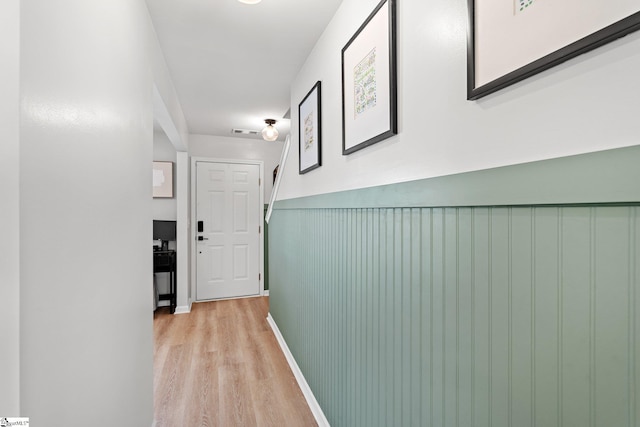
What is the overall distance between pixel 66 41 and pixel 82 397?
94 cm

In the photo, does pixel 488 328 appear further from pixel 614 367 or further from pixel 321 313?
pixel 321 313

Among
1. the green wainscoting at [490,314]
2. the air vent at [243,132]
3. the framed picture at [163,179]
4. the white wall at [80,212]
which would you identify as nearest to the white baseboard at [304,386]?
the green wainscoting at [490,314]

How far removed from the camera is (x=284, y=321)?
2914 mm

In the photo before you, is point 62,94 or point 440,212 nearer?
point 62,94

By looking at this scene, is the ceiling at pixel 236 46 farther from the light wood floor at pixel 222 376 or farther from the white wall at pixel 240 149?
the light wood floor at pixel 222 376

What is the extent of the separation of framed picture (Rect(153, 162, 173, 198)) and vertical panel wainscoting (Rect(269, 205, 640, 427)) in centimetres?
354

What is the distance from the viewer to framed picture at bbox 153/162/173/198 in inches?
Result: 170

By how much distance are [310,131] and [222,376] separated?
1977 millimetres

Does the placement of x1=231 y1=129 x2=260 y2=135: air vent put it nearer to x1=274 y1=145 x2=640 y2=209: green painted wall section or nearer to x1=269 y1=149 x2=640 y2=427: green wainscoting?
x1=269 y1=149 x2=640 y2=427: green wainscoting

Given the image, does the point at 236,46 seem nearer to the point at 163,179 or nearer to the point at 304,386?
the point at 304,386

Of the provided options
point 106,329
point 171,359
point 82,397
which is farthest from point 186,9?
point 171,359

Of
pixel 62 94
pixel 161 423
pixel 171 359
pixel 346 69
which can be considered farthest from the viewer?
pixel 171 359

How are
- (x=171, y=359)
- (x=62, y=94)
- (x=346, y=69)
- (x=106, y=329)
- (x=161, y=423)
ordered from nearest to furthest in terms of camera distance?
1. (x=62, y=94)
2. (x=106, y=329)
3. (x=346, y=69)
4. (x=161, y=423)
5. (x=171, y=359)

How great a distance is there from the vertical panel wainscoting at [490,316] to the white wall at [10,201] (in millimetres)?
991
